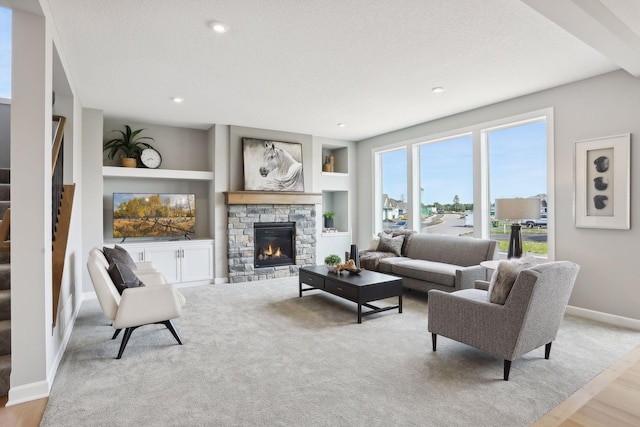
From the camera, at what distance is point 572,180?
405cm

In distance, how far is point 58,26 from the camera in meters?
2.77

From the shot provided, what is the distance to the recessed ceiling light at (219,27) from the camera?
2.73m

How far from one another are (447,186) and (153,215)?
4747mm

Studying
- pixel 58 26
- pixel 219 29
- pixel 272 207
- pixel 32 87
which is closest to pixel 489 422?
pixel 219 29

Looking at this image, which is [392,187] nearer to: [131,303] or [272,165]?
[272,165]

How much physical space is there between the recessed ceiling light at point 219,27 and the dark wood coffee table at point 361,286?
8.81 ft

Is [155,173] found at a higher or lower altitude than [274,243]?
higher

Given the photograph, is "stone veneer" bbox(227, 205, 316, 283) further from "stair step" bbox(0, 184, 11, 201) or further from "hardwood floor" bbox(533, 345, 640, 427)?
"hardwood floor" bbox(533, 345, 640, 427)

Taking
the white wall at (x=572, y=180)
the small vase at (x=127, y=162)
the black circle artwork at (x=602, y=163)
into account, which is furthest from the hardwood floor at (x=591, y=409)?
the small vase at (x=127, y=162)

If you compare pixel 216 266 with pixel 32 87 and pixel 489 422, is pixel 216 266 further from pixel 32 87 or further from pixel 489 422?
pixel 489 422

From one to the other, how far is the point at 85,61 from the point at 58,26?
690 mm

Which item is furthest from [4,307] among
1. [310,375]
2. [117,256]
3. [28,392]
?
[310,375]

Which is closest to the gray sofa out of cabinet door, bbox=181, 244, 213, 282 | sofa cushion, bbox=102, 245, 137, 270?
cabinet door, bbox=181, 244, 213, 282

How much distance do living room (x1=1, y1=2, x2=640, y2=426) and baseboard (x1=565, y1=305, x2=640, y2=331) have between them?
0.04 feet
